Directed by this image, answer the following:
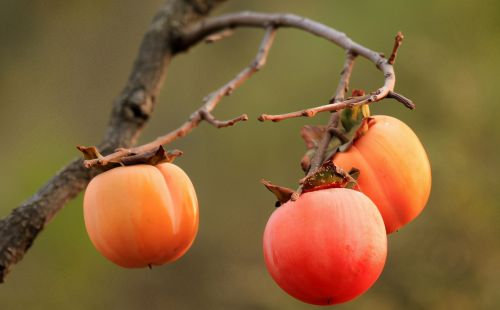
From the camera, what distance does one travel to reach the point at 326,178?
0.82 metres

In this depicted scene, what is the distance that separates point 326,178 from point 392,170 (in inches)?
3.2

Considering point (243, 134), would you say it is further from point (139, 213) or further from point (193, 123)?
point (139, 213)

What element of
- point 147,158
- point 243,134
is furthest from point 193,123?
point 243,134

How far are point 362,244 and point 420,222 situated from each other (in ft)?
4.22

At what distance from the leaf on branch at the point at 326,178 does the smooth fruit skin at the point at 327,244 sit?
18 mm

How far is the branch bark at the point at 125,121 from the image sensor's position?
97cm


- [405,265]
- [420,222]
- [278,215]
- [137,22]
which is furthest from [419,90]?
[278,215]

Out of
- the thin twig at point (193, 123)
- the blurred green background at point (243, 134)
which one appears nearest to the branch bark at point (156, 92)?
the thin twig at point (193, 123)

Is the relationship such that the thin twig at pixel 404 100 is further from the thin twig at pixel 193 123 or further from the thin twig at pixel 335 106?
the thin twig at pixel 193 123

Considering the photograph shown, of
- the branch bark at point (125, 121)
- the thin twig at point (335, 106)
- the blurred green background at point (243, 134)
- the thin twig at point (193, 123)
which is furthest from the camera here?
the blurred green background at point (243, 134)

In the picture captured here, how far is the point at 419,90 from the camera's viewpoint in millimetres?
2203

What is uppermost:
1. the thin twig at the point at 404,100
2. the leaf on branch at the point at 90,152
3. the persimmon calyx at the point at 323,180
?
the thin twig at the point at 404,100

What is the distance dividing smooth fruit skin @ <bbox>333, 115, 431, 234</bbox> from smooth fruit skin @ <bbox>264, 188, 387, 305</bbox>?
0.06 m

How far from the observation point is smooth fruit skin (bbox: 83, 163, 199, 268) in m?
0.84
